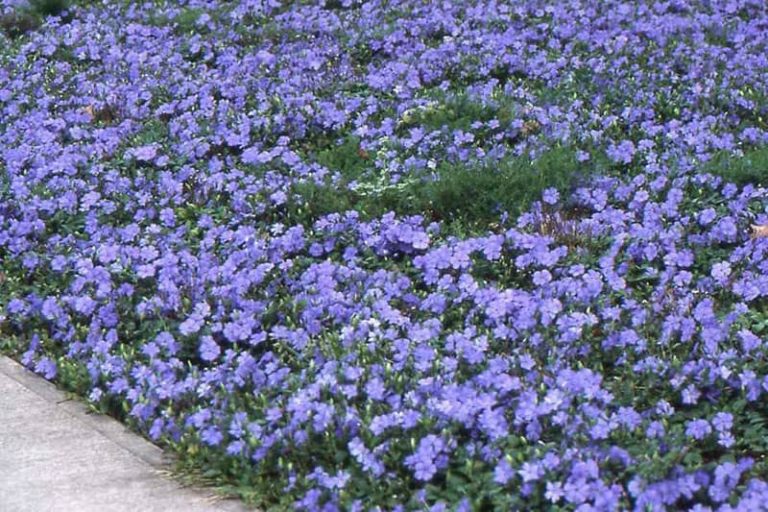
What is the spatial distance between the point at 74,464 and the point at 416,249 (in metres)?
1.85

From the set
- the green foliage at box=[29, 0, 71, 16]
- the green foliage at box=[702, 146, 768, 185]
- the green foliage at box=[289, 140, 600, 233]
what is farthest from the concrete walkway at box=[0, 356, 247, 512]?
the green foliage at box=[29, 0, 71, 16]

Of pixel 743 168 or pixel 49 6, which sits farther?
pixel 49 6

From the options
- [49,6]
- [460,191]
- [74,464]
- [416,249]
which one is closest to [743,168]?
[460,191]

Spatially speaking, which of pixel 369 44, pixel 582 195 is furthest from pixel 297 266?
pixel 369 44

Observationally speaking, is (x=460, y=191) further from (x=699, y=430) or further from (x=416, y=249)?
(x=699, y=430)

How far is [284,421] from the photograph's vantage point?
4039mm

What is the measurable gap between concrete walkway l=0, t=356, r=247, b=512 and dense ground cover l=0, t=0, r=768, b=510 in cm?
10

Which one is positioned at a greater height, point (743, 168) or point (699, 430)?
point (699, 430)

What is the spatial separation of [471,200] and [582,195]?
1.63 ft

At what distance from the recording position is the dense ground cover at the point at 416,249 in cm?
381

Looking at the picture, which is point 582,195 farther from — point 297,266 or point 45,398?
point 45,398

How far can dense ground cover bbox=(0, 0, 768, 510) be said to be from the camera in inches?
150

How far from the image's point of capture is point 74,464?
3.95m

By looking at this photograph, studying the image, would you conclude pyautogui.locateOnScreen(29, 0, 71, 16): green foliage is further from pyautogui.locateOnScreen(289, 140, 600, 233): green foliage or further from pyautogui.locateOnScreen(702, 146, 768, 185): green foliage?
pyautogui.locateOnScreen(702, 146, 768, 185): green foliage
